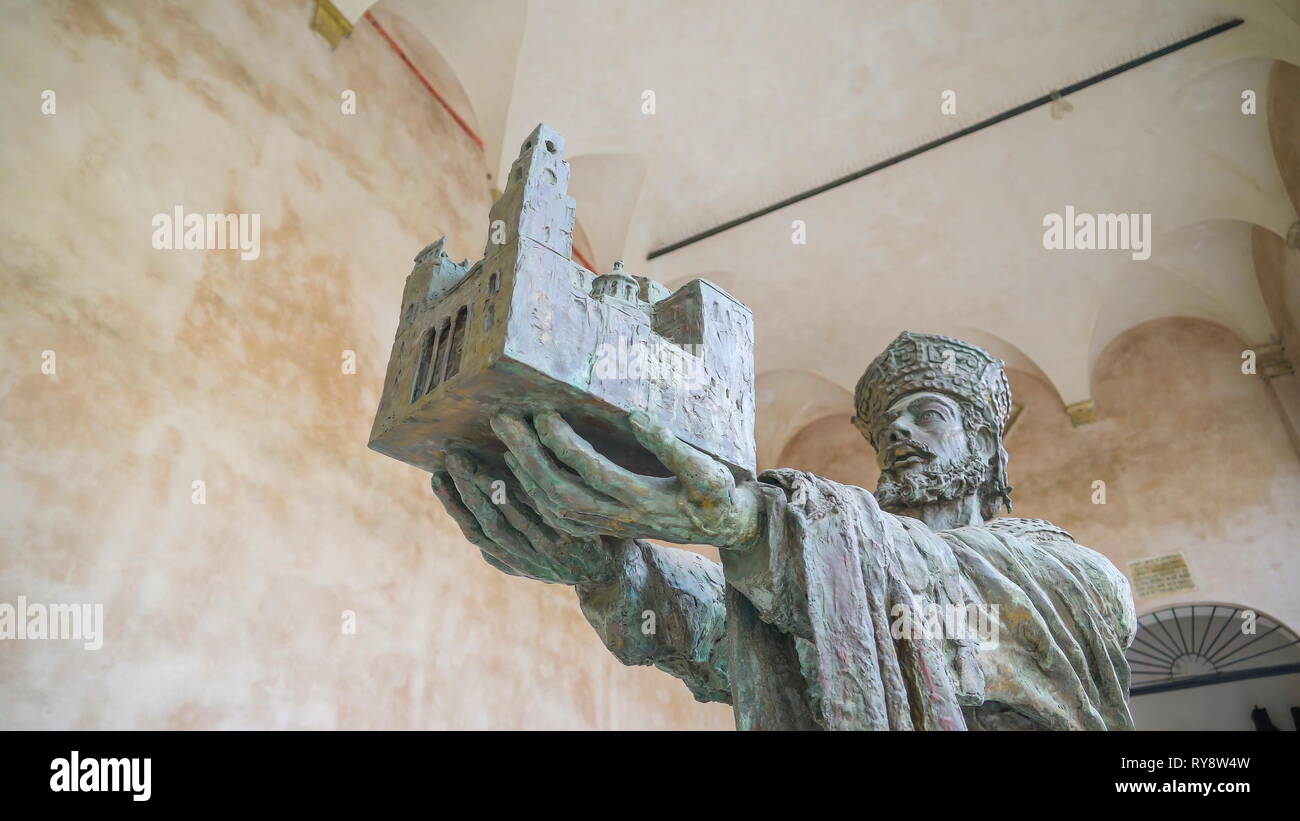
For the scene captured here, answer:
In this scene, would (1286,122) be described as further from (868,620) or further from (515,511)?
(515,511)

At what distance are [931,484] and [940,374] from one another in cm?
32

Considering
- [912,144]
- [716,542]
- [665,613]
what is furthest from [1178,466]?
[716,542]

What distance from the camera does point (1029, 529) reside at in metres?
2.02

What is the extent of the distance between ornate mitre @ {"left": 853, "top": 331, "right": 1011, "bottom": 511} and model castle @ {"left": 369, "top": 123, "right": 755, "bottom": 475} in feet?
2.58

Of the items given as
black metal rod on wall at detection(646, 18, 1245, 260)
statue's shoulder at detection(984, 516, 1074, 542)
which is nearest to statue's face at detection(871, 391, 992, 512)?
statue's shoulder at detection(984, 516, 1074, 542)

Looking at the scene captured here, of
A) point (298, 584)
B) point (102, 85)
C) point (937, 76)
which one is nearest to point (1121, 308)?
point (937, 76)

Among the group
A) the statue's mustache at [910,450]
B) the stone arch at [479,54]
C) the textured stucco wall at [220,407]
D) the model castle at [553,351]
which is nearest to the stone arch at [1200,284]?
the stone arch at [479,54]

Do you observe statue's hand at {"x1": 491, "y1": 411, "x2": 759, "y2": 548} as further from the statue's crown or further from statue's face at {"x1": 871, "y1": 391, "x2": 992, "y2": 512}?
the statue's crown

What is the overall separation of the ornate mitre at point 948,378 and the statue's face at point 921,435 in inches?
1.5

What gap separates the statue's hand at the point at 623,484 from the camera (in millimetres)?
1374

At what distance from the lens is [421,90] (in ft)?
20.2

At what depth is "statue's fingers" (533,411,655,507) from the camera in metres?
1.36

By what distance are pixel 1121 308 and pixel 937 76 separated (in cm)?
323

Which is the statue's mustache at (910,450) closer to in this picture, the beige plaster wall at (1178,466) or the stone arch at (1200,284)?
the beige plaster wall at (1178,466)
